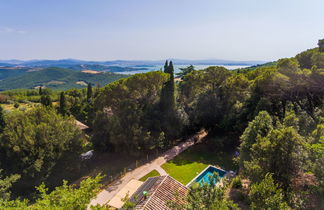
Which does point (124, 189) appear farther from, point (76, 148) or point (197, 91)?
point (197, 91)

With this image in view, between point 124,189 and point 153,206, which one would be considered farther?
point 124,189

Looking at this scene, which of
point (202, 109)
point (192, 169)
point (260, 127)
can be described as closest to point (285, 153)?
A: point (260, 127)

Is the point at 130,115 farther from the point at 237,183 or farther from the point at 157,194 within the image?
the point at 237,183

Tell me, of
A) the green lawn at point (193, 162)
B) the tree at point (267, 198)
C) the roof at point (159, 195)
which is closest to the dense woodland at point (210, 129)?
the tree at point (267, 198)

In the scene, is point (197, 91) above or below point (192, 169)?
above

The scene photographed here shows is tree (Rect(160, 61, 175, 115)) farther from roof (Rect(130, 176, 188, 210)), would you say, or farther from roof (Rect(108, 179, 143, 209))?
roof (Rect(130, 176, 188, 210))

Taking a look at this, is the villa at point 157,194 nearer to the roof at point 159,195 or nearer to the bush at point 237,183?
the roof at point 159,195
